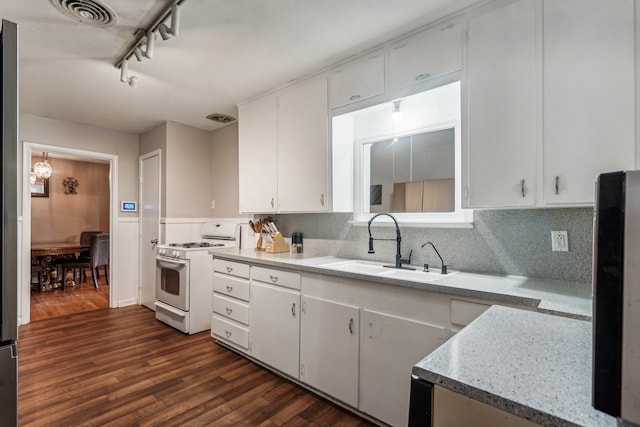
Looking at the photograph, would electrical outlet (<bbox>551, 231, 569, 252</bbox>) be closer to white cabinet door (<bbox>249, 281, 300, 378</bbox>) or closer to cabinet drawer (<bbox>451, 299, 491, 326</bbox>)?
cabinet drawer (<bbox>451, 299, 491, 326</bbox>)

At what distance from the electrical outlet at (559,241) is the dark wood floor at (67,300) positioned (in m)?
5.11

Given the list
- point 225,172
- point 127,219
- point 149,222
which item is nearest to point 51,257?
point 127,219

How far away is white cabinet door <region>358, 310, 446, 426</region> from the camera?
1675mm

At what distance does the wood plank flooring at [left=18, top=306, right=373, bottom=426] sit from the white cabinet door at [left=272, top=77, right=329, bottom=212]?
1414 millimetres

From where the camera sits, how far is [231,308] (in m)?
2.87

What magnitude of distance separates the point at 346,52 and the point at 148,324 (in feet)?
11.8

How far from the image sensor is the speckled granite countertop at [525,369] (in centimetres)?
55

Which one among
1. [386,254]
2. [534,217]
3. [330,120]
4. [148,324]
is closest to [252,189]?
[330,120]

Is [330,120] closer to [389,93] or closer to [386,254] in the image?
[389,93]

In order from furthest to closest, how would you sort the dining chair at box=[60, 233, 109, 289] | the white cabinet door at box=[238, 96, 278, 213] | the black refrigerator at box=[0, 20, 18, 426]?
the dining chair at box=[60, 233, 109, 289]
the white cabinet door at box=[238, 96, 278, 213]
the black refrigerator at box=[0, 20, 18, 426]

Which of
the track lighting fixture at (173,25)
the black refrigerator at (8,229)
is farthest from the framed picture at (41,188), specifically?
the black refrigerator at (8,229)

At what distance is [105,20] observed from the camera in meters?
1.98

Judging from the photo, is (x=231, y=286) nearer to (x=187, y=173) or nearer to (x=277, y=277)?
(x=277, y=277)

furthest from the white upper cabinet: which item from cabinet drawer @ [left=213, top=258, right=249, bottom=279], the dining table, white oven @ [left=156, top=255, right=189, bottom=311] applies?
the dining table
